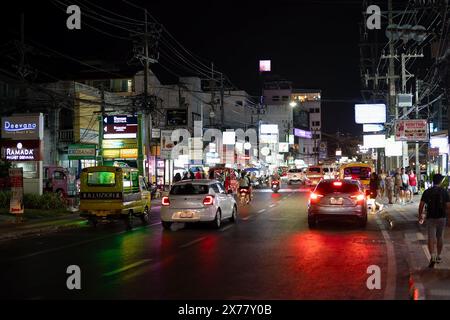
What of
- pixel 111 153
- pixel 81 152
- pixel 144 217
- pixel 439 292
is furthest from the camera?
pixel 111 153

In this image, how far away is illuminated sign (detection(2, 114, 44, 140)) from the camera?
25.2m

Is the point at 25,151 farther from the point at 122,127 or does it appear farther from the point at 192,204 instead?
the point at 122,127

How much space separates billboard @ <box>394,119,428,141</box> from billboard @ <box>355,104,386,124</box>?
19.2 m

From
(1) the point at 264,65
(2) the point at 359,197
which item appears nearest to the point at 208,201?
(2) the point at 359,197

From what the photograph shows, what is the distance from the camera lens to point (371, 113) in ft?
152

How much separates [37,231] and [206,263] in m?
9.14

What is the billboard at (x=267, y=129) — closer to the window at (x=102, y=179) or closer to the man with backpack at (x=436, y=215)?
the window at (x=102, y=179)

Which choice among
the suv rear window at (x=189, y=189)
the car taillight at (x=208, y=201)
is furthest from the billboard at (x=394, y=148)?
the car taillight at (x=208, y=201)

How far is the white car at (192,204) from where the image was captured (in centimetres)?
1847

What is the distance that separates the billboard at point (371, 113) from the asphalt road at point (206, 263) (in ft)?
94.2

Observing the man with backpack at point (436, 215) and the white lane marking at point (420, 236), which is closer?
the man with backpack at point (436, 215)

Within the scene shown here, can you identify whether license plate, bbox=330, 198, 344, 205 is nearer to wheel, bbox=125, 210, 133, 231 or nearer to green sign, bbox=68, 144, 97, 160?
wheel, bbox=125, 210, 133, 231
